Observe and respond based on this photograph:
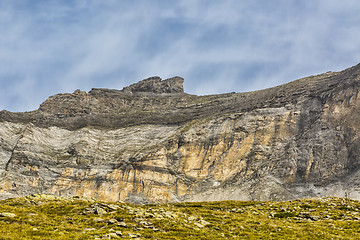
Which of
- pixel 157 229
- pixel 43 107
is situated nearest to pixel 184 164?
pixel 43 107

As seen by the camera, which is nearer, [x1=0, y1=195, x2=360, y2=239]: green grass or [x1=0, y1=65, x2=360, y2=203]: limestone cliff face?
[x1=0, y1=195, x2=360, y2=239]: green grass

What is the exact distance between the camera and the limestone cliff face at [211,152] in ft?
369

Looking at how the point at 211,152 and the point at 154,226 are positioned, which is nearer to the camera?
the point at 154,226

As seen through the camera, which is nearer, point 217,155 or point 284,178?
point 284,178

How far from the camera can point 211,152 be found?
13062cm

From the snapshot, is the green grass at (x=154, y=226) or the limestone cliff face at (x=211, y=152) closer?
the green grass at (x=154, y=226)

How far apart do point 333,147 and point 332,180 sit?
12713 millimetres

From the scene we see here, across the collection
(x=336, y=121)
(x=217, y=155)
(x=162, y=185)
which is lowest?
(x=162, y=185)

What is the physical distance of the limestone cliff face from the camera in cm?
A: 11256

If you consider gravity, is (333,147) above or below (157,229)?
above

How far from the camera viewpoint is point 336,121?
122 m

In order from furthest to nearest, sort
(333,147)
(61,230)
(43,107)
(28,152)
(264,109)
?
(43,107) → (264,109) → (28,152) → (333,147) → (61,230)

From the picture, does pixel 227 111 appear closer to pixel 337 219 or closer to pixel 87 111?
pixel 87 111

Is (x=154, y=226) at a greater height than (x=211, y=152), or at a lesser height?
lesser
